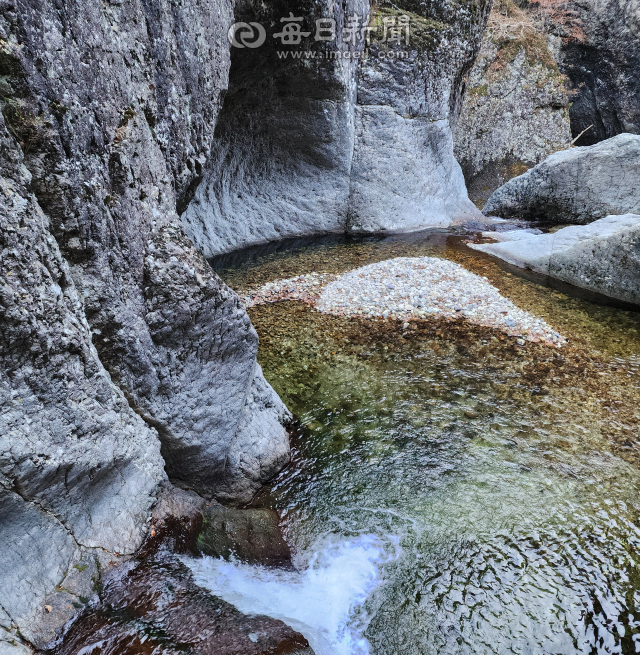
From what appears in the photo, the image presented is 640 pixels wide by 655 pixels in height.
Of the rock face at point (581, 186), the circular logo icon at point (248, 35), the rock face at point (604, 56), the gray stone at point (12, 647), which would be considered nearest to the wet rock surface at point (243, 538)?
the gray stone at point (12, 647)

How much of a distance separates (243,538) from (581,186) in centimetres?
1379

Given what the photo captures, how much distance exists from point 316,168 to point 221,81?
7.63 meters

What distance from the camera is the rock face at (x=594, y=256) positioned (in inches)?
320

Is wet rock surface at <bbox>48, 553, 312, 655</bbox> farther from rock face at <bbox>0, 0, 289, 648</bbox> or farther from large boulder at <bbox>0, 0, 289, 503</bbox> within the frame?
large boulder at <bbox>0, 0, 289, 503</bbox>

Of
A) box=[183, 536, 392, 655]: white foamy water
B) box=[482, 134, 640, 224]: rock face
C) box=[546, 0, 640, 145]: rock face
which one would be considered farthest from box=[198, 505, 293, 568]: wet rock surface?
box=[546, 0, 640, 145]: rock face

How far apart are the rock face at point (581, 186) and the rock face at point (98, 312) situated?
12.3 metres

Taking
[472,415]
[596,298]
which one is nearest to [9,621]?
[472,415]

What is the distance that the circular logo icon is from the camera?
340 inches

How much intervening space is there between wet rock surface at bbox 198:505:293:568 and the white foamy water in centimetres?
7

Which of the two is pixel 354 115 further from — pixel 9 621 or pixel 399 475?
pixel 9 621

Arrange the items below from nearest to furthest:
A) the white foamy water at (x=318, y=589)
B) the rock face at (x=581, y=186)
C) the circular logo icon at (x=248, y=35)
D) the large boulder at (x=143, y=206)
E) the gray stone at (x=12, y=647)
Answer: the gray stone at (x=12, y=647)
the large boulder at (x=143, y=206)
the white foamy water at (x=318, y=589)
the circular logo icon at (x=248, y=35)
the rock face at (x=581, y=186)

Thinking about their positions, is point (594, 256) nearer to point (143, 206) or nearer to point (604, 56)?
point (143, 206)

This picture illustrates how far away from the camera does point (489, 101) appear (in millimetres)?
17141
